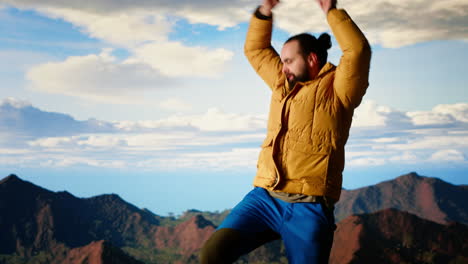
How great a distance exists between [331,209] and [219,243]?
2.93 feet

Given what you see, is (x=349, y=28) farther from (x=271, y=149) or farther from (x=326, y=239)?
(x=326, y=239)

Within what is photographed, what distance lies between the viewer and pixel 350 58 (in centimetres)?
333

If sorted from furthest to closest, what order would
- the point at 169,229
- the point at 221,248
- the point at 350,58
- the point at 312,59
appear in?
the point at 169,229 < the point at 312,59 < the point at 221,248 < the point at 350,58

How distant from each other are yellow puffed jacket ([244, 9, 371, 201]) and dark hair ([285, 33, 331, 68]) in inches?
5.7

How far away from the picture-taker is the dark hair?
3715mm

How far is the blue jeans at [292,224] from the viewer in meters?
3.44

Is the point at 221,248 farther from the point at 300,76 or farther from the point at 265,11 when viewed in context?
the point at 265,11

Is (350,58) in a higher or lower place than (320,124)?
higher

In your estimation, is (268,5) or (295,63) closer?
(295,63)

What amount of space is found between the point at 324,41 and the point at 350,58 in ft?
1.67

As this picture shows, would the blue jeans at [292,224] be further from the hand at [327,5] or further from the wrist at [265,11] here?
the wrist at [265,11]

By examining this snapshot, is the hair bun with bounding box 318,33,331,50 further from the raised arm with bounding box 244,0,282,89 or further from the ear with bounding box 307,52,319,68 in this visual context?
the raised arm with bounding box 244,0,282,89

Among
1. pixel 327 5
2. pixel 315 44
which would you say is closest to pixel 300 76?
pixel 315 44

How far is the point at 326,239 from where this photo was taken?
3.49m
